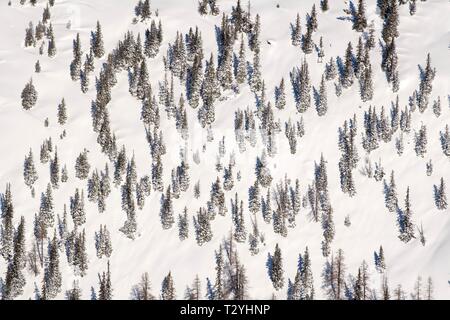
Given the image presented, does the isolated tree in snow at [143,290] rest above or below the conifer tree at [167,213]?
below

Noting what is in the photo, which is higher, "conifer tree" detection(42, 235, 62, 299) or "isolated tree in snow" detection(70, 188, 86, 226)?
"isolated tree in snow" detection(70, 188, 86, 226)

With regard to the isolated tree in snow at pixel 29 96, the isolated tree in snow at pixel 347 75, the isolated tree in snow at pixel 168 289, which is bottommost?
the isolated tree in snow at pixel 168 289

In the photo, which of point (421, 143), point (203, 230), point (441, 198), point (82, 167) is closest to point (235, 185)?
point (203, 230)

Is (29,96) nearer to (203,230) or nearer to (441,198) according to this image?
(203,230)

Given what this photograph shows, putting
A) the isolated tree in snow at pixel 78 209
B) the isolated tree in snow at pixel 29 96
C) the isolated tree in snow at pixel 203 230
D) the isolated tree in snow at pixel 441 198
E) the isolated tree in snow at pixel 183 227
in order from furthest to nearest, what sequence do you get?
the isolated tree in snow at pixel 29 96 < the isolated tree in snow at pixel 441 198 < the isolated tree in snow at pixel 183 227 < the isolated tree in snow at pixel 78 209 < the isolated tree in snow at pixel 203 230

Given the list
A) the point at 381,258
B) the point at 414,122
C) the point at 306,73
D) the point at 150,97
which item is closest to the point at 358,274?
the point at 381,258

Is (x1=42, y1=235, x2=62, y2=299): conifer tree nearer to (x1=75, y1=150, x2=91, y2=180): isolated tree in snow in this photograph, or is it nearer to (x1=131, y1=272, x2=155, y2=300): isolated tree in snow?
(x1=131, y1=272, x2=155, y2=300): isolated tree in snow

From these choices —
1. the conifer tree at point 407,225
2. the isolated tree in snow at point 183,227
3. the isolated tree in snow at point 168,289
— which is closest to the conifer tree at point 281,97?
the isolated tree in snow at point 183,227

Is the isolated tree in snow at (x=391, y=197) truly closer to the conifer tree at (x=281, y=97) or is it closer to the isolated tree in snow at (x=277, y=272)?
the isolated tree in snow at (x=277, y=272)

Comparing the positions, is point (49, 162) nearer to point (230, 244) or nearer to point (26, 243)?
point (26, 243)

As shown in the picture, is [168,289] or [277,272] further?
[277,272]

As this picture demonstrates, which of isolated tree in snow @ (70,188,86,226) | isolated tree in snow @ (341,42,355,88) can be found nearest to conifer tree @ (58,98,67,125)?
isolated tree in snow @ (70,188,86,226)
